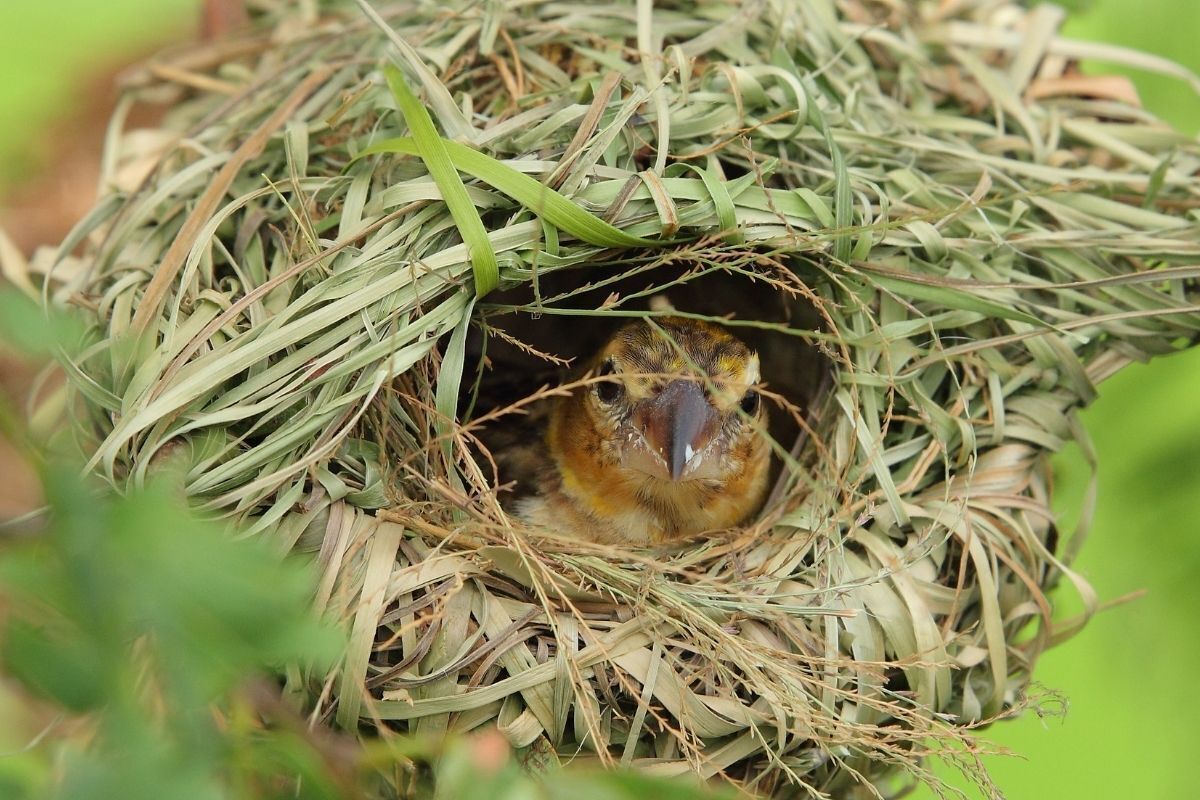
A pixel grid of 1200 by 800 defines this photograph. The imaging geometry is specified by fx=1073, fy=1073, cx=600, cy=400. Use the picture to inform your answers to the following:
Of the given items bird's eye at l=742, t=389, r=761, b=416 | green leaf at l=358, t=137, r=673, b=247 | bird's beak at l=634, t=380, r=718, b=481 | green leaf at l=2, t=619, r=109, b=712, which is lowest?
bird's eye at l=742, t=389, r=761, b=416

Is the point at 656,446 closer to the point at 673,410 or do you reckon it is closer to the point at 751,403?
the point at 673,410

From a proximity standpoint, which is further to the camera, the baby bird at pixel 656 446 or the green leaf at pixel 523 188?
the baby bird at pixel 656 446

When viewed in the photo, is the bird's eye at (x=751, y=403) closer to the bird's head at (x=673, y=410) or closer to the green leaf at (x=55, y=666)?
the bird's head at (x=673, y=410)

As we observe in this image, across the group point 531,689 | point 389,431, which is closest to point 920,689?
point 531,689

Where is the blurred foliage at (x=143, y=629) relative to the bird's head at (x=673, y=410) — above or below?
above

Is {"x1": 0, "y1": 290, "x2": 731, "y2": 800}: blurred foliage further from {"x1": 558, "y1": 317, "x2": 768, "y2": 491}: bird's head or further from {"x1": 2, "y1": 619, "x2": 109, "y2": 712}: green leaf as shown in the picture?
{"x1": 558, "y1": 317, "x2": 768, "y2": 491}: bird's head

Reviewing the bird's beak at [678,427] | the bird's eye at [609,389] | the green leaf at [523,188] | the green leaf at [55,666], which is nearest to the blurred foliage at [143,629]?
the green leaf at [55,666]

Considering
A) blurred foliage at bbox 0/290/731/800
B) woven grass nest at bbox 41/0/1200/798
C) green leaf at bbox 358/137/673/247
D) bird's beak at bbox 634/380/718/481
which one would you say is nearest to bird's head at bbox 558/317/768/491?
bird's beak at bbox 634/380/718/481
